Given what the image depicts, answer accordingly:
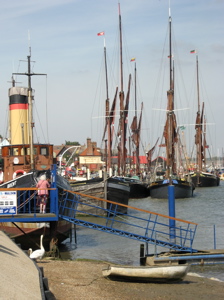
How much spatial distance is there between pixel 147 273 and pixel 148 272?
0.04 meters

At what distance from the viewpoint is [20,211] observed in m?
20.3

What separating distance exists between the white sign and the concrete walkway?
228 inches

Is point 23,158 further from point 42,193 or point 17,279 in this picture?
point 17,279

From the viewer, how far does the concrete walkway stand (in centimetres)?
821

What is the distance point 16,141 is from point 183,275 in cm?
1818

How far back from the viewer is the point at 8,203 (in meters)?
17.9

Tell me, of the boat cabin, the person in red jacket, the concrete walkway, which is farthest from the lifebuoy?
the concrete walkway

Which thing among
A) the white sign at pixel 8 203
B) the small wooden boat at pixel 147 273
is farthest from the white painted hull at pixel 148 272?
the white sign at pixel 8 203

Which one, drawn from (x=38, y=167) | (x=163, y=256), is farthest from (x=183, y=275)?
(x=38, y=167)

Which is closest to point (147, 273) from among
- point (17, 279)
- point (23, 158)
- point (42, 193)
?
point (17, 279)

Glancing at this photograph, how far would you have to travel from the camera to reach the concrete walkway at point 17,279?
26.9ft

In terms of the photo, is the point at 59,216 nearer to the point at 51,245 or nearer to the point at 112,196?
the point at 51,245

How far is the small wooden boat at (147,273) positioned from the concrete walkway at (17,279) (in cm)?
287

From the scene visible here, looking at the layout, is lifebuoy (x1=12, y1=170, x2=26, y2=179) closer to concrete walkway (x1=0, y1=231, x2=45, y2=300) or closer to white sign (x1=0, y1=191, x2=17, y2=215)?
white sign (x1=0, y1=191, x2=17, y2=215)
